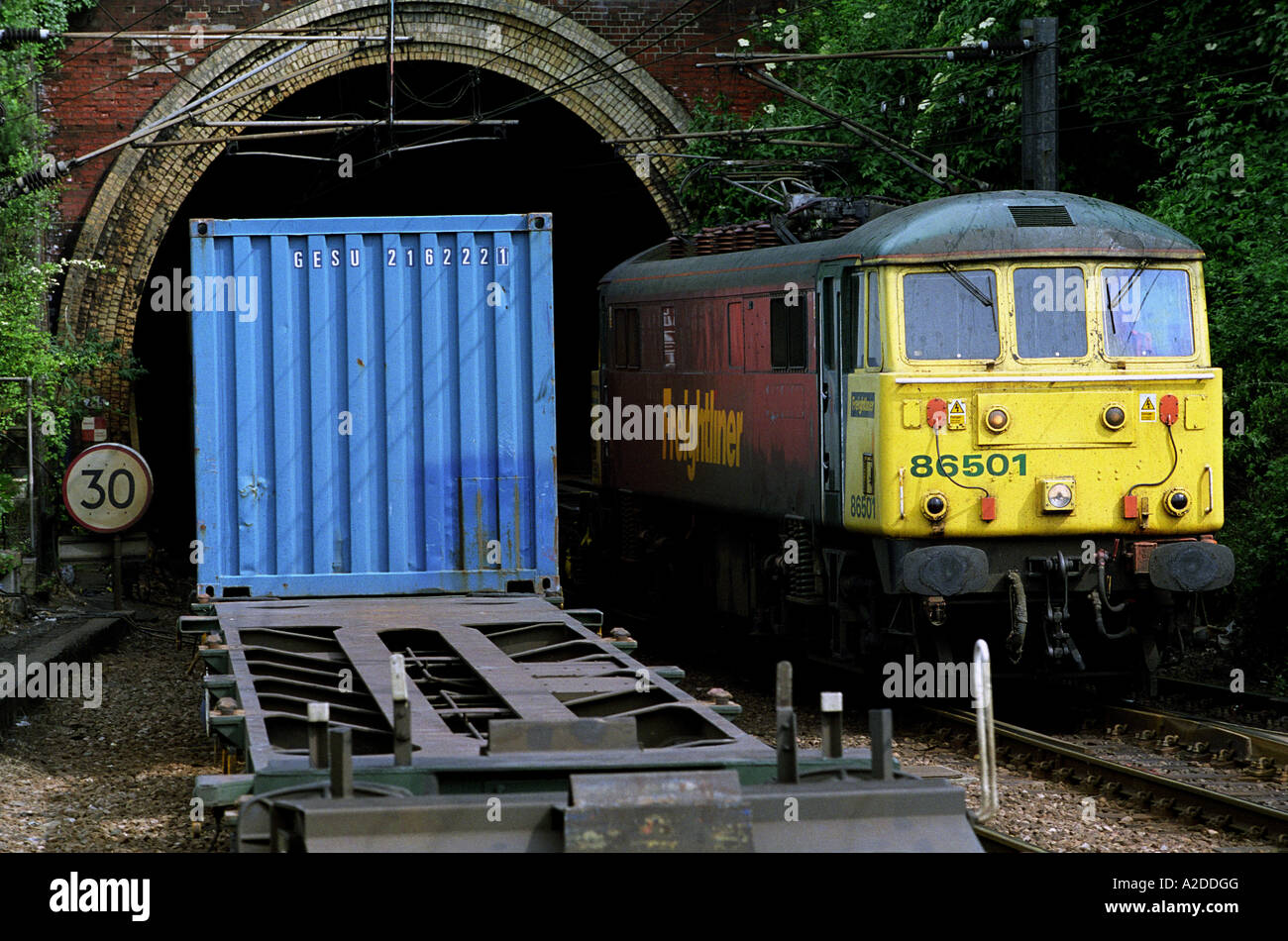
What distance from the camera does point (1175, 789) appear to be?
9.38 m

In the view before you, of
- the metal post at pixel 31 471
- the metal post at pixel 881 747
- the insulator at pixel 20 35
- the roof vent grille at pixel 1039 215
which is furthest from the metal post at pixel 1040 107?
the metal post at pixel 881 747

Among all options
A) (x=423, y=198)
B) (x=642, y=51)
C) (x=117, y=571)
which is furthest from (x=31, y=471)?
(x=423, y=198)

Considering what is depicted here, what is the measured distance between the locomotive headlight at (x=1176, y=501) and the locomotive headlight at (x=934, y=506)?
1.52 metres

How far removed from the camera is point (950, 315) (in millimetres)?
11305

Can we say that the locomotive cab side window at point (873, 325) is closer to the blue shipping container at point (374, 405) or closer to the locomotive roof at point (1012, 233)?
the locomotive roof at point (1012, 233)

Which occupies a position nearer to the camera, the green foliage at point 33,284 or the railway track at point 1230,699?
the railway track at point 1230,699

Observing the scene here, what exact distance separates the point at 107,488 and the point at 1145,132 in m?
10.9

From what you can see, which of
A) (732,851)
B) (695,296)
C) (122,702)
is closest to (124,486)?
(122,702)

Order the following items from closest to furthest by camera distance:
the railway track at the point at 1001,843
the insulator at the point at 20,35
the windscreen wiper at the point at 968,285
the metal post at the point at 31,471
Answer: the railway track at the point at 1001,843 → the windscreen wiper at the point at 968,285 → the insulator at the point at 20,35 → the metal post at the point at 31,471

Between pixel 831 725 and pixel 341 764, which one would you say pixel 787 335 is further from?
pixel 341 764

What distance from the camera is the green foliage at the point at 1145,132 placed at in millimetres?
13828

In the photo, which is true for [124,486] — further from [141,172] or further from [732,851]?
[732,851]

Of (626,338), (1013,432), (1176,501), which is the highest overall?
(626,338)

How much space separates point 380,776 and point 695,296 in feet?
31.7
